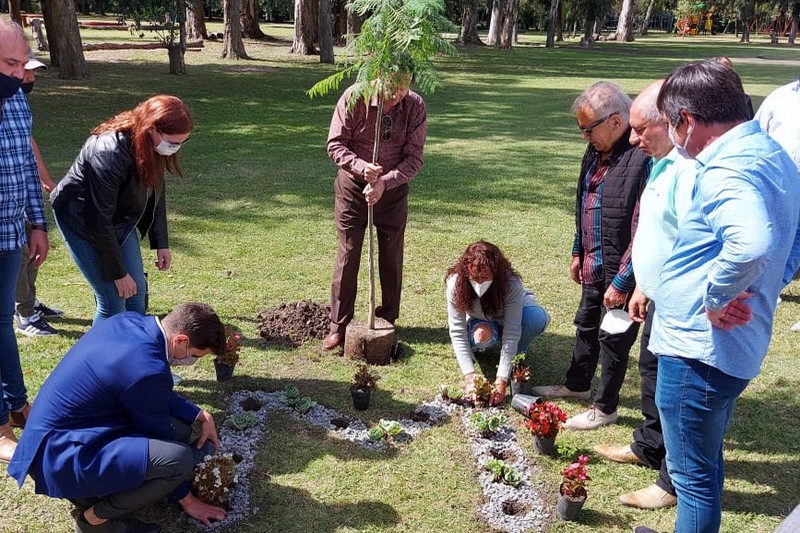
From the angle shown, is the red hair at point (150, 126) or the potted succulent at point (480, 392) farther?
the potted succulent at point (480, 392)

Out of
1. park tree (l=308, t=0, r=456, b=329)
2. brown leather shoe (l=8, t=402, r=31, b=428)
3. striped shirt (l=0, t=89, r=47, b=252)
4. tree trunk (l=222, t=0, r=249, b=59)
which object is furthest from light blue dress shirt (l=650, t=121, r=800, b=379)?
tree trunk (l=222, t=0, r=249, b=59)

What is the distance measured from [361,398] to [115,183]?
1999 mm

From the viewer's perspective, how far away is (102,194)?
352 cm

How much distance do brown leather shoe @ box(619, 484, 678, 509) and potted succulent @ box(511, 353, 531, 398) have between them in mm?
1080

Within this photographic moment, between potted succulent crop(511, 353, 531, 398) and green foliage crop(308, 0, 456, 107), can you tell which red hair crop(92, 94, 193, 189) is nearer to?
green foliage crop(308, 0, 456, 107)

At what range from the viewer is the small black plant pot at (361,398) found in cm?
429

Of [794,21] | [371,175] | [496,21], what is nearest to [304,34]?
[496,21]

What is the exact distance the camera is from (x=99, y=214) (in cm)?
354

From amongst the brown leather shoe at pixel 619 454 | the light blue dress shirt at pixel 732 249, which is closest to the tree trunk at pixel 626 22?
the brown leather shoe at pixel 619 454

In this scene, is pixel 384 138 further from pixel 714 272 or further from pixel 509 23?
pixel 509 23

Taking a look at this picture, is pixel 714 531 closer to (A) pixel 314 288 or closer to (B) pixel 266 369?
(B) pixel 266 369

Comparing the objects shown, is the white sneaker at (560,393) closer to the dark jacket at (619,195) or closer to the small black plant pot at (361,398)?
the dark jacket at (619,195)

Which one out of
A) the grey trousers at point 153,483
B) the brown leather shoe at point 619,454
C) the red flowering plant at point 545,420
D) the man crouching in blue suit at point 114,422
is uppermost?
the man crouching in blue suit at point 114,422

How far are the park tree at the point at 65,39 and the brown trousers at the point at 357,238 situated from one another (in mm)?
13945
